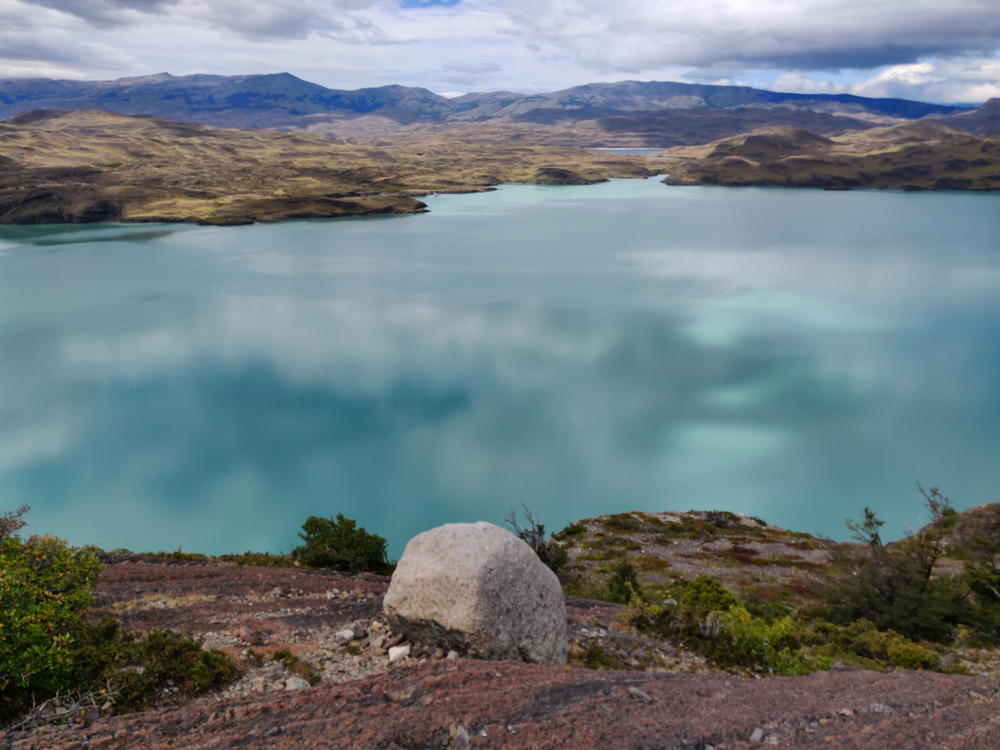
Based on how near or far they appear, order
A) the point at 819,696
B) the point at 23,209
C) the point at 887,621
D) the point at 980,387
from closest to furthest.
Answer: the point at 819,696 → the point at 887,621 → the point at 980,387 → the point at 23,209

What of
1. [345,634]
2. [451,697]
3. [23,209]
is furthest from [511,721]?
[23,209]

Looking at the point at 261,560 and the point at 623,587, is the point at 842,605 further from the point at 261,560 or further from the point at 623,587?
the point at 261,560

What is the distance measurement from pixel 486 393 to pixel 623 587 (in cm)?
2411

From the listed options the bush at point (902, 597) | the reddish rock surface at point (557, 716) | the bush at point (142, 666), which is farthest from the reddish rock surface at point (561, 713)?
the bush at point (902, 597)

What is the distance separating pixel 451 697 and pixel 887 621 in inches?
711

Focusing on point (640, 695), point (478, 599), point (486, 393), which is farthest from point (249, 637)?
point (486, 393)

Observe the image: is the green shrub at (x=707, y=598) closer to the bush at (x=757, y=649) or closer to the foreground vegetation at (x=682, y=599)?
the foreground vegetation at (x=682, y=599)

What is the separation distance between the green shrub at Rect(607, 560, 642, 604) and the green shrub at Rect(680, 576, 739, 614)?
2.14 m

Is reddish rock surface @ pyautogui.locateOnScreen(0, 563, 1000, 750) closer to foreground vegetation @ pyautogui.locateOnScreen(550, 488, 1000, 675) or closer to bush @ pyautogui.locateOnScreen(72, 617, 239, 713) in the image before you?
bush @ pyautogui.locateOnScreen(72, 617, 239, 713)

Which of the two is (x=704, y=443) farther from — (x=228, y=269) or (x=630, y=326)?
(x=228, y=269)

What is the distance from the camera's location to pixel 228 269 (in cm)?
9350

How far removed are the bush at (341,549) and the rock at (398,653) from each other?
9.34 meters

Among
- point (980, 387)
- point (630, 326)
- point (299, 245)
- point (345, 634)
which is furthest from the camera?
point (299, 245)

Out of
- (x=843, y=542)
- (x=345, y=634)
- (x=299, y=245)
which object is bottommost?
(x=843, y=542)
